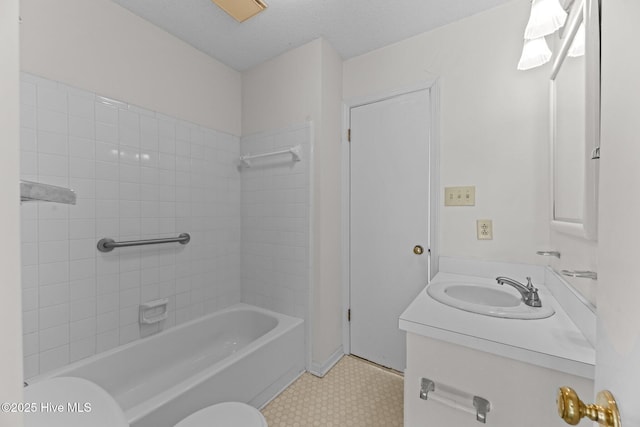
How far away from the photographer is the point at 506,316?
95 centimetres

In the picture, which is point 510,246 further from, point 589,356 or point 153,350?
point 153,350

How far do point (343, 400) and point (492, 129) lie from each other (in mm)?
1783

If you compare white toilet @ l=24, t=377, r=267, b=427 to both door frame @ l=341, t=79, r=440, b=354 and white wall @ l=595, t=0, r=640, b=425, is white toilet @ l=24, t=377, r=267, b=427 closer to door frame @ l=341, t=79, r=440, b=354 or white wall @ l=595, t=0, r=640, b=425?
white wall @ l=595, t=0, r=640, b=425

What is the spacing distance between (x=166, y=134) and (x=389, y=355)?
2.14 m

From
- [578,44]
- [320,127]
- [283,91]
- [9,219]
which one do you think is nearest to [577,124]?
[578,44]

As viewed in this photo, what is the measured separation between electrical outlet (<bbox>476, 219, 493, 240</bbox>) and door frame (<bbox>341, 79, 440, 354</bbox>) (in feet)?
0.74

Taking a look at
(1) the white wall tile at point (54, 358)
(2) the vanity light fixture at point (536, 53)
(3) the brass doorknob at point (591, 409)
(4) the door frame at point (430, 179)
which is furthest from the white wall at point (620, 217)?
(1) the white wall tile at point (54, 358)

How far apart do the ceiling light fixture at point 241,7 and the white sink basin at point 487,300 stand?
1764 millimetres

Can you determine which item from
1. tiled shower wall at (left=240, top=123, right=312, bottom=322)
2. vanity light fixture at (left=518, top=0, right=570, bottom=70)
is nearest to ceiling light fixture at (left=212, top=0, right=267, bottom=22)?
tiled shower wall at (left=240, top=123, right=312, bottom=322)

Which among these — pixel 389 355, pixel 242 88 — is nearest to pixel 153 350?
pixel 389 355

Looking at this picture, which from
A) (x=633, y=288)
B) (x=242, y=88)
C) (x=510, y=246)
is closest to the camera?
(x=633, y=288)

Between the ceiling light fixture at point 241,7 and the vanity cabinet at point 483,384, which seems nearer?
the vanity cabinet at point 483,384

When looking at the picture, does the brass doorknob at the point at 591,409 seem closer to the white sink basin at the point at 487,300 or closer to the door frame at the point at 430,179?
the white sink basin at the point at 487,300

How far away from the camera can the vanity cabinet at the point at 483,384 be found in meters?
0.75
